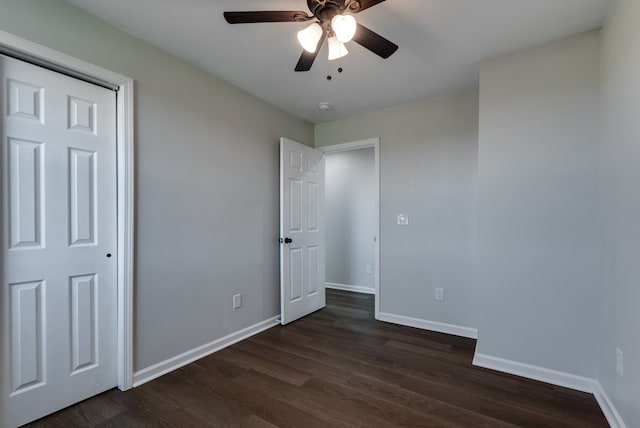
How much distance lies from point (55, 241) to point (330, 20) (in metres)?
2.00

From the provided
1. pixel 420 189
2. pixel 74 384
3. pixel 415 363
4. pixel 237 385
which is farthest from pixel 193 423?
pixel 420 189

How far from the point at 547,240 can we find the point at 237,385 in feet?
7.91

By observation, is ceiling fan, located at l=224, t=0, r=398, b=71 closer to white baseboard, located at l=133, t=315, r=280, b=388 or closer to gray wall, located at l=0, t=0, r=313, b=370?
gray wall, located at l=0, t=0, r=313, b=370

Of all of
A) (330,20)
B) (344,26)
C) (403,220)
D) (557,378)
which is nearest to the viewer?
(344,26)

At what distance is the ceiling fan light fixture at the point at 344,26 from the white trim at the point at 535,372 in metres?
2.45

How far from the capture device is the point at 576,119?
6.61 ft

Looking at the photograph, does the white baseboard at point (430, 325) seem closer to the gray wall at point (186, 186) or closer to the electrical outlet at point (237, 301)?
the gray wall at point (186, 186)

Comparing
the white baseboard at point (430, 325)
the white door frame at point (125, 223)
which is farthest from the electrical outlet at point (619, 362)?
the white door frame at point (125, 223)

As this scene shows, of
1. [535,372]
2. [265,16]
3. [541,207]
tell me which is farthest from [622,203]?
[265,16]

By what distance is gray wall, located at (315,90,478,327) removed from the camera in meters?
2.90

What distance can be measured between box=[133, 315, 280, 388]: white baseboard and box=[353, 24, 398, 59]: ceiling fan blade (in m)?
2.53

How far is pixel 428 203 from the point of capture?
3.10 metres

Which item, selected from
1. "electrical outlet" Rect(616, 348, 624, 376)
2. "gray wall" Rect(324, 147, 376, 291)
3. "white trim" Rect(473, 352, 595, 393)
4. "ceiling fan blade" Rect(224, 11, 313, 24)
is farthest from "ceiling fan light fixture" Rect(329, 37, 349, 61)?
"gray wall" Rect(324, 147, 376, 291)

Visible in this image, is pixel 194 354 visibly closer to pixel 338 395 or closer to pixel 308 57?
pixel 338 395
